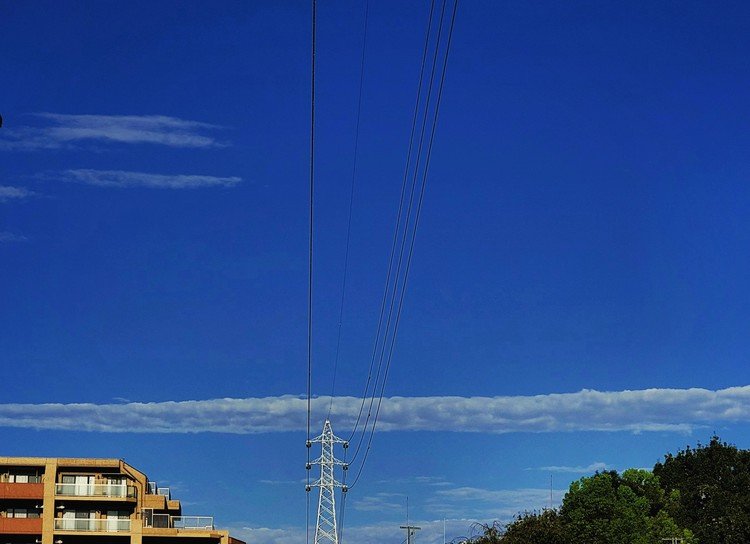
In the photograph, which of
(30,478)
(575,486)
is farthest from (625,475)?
(30,478)

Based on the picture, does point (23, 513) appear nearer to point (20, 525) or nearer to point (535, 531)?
point (20, 525)

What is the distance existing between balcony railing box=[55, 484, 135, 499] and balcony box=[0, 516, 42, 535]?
3671 mm

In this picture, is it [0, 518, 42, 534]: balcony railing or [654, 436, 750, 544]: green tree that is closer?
[0, 518, 42, 534]: balcony railing

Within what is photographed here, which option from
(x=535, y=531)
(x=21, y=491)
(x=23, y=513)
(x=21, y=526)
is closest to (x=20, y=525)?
(x=21, y=526)

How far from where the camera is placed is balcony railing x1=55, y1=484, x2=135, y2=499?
4924 inches

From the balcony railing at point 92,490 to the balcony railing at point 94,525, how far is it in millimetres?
2567

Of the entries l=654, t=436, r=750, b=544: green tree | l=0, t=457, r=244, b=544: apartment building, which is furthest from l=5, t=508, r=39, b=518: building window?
l=654, t=436, r=750, b=544: green tree

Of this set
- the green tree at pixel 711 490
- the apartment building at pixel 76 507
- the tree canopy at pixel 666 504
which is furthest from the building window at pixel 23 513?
the green tree at pixel 711 490

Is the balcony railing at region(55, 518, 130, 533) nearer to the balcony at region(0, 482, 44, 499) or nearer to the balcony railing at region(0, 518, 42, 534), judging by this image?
the balcony railing at region(0, 518, 42, 534)

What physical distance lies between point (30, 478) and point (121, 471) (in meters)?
9.08

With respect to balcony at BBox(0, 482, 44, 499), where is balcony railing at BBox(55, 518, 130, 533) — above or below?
below

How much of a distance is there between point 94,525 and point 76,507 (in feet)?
9.65

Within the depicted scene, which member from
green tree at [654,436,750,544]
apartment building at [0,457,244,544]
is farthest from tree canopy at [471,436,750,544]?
apartment building at [0,457,244,544]

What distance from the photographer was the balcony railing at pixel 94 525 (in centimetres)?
12338
